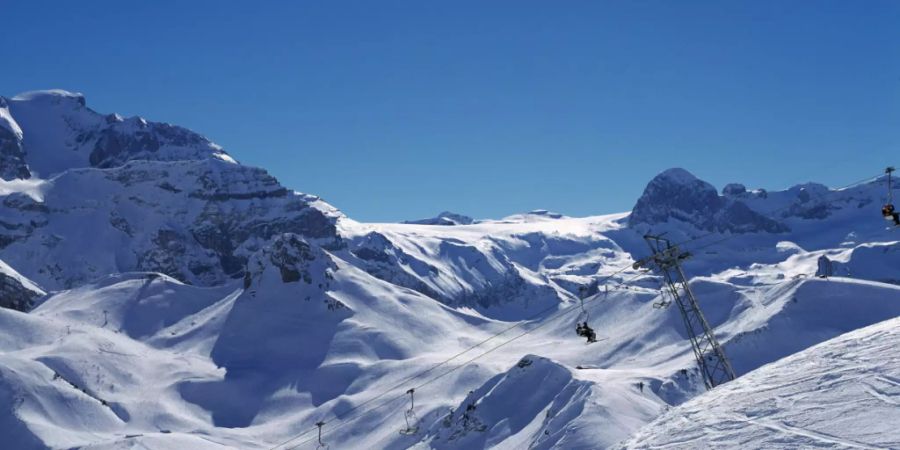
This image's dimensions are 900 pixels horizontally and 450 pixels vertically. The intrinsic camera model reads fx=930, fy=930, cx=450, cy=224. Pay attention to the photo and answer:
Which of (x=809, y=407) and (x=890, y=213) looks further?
(x=890, y=213)

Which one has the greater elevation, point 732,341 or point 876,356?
point 876,356

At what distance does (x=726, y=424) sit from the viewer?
23641 millimetres

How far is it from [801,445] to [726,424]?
308 centimetres

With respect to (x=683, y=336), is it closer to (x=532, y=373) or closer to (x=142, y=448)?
(x=532, y=373)

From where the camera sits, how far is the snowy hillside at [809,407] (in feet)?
68.7

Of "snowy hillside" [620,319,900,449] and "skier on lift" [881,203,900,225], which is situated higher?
"skier on lift" [881,203,900,225]

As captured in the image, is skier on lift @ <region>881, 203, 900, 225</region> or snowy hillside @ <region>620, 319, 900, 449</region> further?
skier on lift @ <region>881, 203, 900, 225</region>

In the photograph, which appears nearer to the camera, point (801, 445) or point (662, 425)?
point (801, 445)

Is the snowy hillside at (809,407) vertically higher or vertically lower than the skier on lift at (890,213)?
lower

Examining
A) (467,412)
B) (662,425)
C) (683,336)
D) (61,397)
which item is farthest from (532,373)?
(662,425)

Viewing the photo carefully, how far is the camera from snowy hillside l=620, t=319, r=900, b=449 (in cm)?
2094

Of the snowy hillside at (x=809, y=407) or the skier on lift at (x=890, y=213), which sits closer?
the snowy hillside at (x=809, y=407)

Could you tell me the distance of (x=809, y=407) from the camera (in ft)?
75.6

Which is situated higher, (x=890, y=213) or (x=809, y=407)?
(x=890, y=213)
